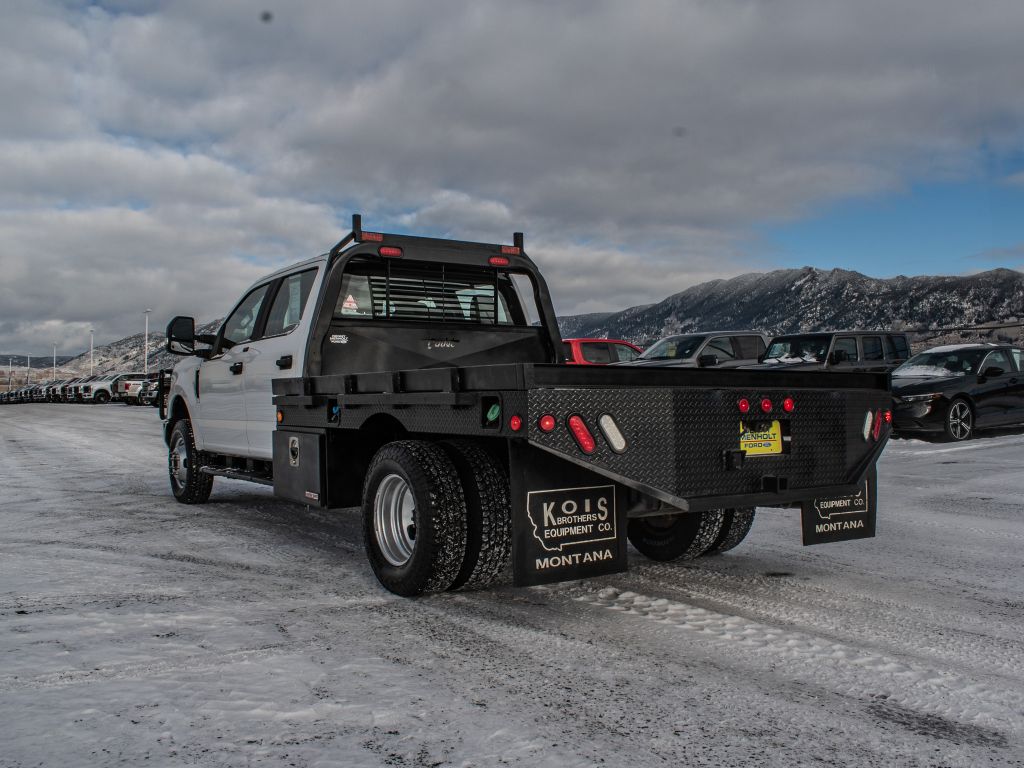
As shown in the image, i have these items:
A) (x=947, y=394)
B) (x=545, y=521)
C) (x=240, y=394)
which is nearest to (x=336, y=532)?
(x=240, y=394)

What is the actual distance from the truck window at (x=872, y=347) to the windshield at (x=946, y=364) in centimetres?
195

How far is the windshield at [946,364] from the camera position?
46.4 ft

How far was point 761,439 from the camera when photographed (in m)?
4.33

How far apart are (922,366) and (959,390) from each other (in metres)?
1.13

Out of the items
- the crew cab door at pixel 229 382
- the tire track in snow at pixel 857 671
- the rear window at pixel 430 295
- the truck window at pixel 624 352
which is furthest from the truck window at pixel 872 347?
the tire track in snow at pixel 857 671

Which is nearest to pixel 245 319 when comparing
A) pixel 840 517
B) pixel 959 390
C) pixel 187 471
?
pixel 187 471

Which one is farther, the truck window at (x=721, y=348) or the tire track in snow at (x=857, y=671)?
the truck window at (x=721, y=348)

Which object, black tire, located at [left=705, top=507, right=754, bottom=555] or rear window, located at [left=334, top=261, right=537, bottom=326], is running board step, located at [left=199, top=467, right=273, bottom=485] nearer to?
rear window, located at [left=334, top=261, right=537, bottom=326]

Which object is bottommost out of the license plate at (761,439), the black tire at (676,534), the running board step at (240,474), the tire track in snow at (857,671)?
the tire track in snow at (857,671)

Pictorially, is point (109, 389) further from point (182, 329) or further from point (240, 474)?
point (240, 474)

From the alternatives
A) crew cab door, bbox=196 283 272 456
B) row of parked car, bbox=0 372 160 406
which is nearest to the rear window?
crew cab door, bbox=196 283 272 456

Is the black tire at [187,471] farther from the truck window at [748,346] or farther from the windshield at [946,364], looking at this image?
the truck window at [748,346]

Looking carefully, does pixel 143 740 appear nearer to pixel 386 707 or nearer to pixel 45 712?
pixel 45 712

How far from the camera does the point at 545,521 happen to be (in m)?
3.91
